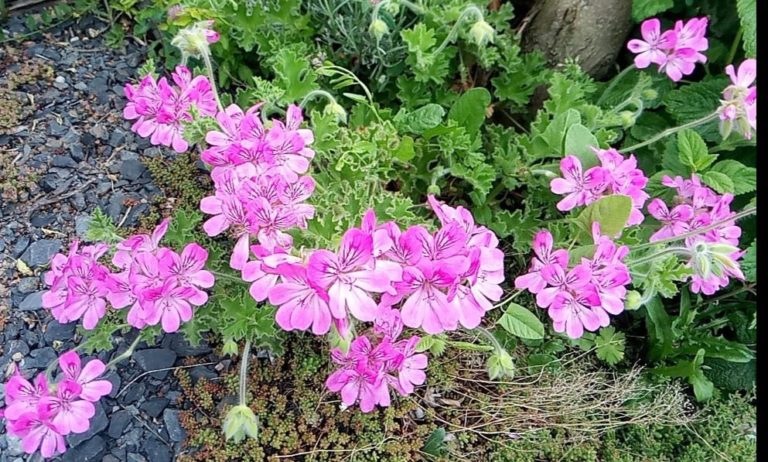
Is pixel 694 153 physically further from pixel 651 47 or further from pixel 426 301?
pixel 426 301

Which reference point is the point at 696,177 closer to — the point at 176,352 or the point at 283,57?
the point at 283,57

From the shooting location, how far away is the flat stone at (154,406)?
5.47 ft

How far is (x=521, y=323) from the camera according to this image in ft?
5.43

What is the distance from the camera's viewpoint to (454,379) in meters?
1.79

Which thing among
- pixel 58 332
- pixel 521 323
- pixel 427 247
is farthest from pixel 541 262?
pixel 58 332

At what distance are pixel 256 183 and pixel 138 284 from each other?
10.2 inches

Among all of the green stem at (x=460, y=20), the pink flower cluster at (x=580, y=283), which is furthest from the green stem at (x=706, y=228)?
the green stem at (x=460, y=20)

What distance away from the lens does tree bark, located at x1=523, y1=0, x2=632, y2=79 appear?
206cm

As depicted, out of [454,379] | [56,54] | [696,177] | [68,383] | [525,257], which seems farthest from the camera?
[56,54]

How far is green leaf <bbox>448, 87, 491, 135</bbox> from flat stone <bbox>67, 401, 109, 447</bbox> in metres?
1.06

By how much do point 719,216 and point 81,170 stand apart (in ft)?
5.13

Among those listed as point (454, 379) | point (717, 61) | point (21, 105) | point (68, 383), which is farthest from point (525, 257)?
point (21, 105)

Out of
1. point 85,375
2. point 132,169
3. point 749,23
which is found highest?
point 749,23

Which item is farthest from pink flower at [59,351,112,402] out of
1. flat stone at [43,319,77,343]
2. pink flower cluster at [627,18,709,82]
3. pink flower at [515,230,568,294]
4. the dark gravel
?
pink flower cluster at [627,18,709,82]
